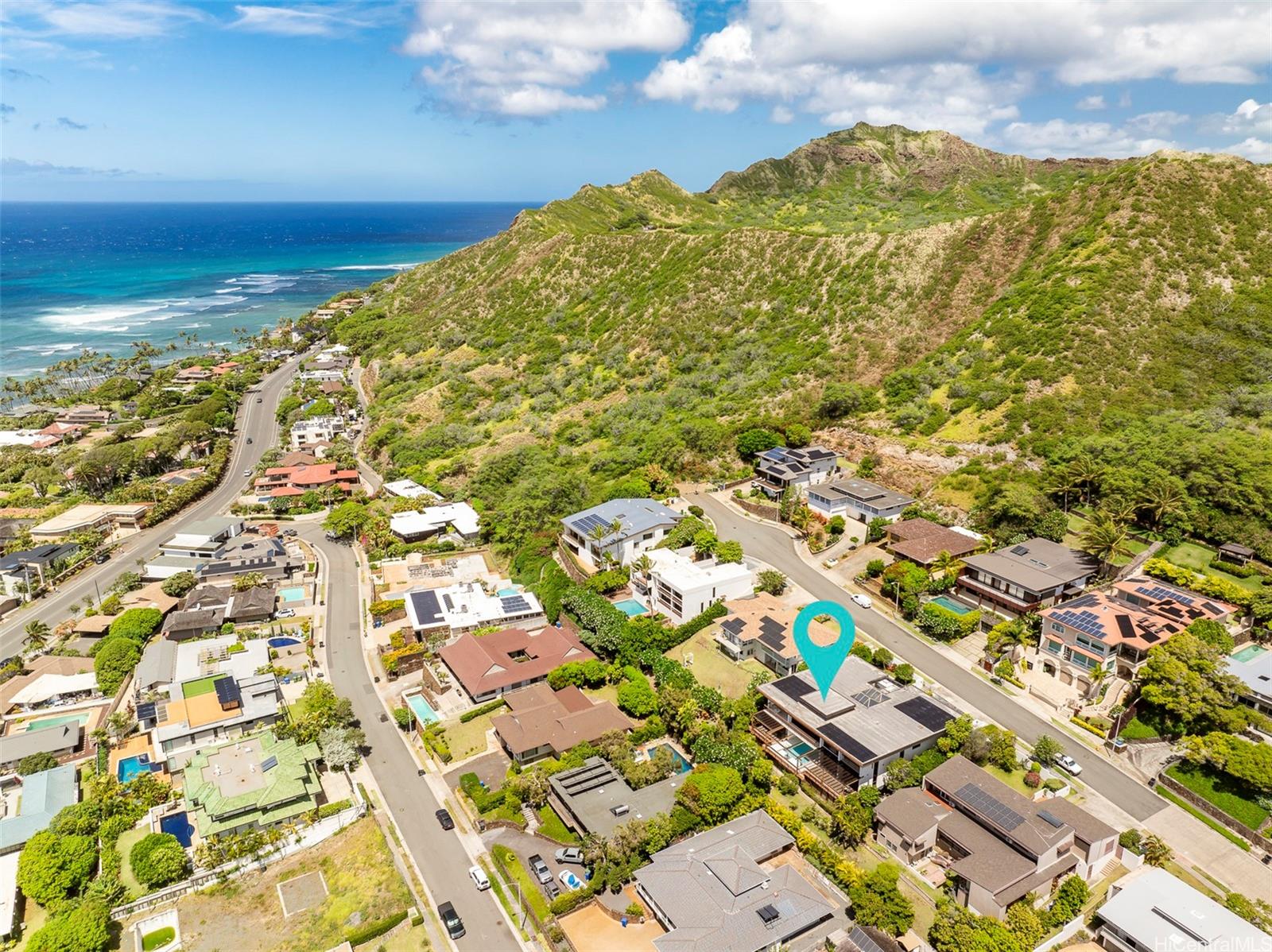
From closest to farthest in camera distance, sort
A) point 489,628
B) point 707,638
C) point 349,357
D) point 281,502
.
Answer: point 707,638 < point 489,628 < point 281,502 < point 349,357

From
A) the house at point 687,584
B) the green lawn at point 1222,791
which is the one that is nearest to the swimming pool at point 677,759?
the house at point 687,584

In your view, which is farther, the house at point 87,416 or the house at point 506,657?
the house at point 87,416

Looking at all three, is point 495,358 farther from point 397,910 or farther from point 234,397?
point 397,910

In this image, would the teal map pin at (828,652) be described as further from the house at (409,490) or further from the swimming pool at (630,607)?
the house at (409,490)

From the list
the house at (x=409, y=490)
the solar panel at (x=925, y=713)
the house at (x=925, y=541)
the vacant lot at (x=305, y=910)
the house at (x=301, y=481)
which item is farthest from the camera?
the house at (x=301, y=481)

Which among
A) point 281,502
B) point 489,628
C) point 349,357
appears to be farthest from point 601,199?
point 489,628

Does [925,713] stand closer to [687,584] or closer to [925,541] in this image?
[687,584]

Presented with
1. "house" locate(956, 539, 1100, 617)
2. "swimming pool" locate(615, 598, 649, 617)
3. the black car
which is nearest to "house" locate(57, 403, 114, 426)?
"swimming pool" locate(615, 598, 649, 617)
